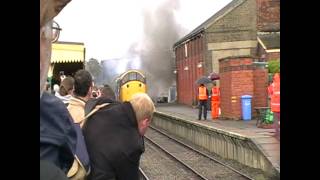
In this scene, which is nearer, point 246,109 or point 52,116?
point 52,116

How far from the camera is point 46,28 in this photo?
1354 mm

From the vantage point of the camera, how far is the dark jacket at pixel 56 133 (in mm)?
1395

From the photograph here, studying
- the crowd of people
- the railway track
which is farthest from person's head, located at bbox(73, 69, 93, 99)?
the railway track

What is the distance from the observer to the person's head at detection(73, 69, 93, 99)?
391 cm

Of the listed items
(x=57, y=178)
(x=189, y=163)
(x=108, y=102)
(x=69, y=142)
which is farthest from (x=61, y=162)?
(x=189, y=163)

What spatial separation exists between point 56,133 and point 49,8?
0.37 metres

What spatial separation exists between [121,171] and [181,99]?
38987mm

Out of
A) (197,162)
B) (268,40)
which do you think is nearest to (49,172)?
(197,162)

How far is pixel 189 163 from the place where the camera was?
14.1 meters

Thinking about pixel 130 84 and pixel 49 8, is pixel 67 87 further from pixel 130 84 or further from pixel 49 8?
pixel 130 84

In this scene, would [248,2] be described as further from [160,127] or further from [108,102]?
[108,102]

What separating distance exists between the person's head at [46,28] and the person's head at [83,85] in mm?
2508

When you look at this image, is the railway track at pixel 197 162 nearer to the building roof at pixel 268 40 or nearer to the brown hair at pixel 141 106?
the building roof at pixel 268 40

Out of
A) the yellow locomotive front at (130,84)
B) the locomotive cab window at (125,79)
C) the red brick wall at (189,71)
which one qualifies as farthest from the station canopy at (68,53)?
the red brick wall at (189,71)
